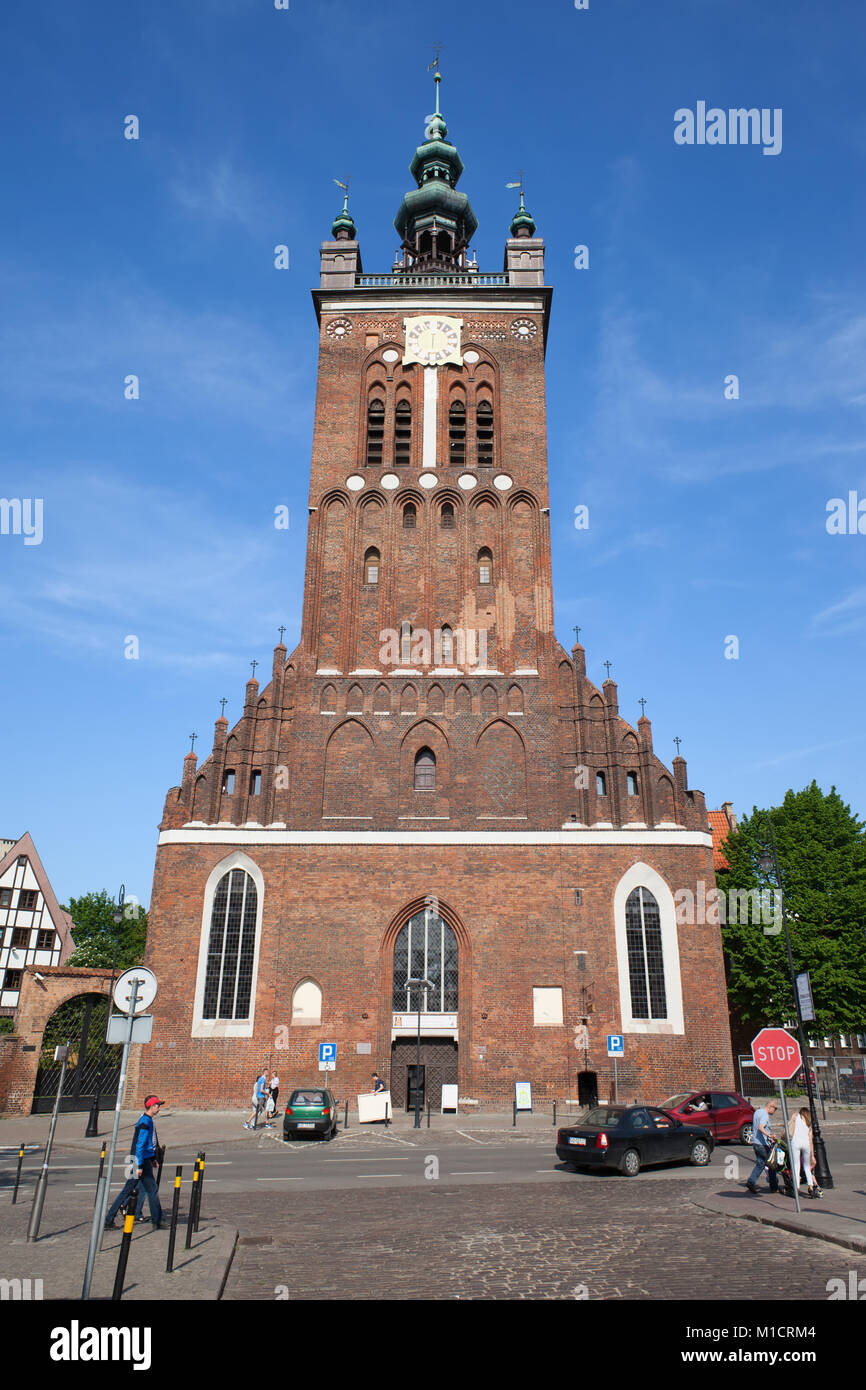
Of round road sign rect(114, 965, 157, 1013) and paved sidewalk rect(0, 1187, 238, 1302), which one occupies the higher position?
round road sign rect(114, 965, 157, 1013)

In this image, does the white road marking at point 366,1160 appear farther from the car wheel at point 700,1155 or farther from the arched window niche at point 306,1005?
the arched window niche at point 306,1005

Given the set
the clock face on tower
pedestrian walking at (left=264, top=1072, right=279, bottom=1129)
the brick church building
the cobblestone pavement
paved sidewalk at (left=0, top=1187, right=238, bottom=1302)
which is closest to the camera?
paved sidewalk at (left=0, top=1187, right=238, bottom=1302)

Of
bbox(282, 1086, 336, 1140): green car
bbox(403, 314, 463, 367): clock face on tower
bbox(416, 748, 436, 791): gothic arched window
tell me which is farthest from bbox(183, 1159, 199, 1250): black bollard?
bbox(403, 314, 463, 367): clock face on tower

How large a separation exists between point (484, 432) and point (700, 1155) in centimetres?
2855

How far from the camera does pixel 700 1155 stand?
18219 millimetres

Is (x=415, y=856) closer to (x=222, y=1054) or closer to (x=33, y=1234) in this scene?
(x=222, y=1054)

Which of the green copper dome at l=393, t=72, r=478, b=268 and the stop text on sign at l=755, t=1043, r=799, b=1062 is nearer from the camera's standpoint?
the stop text on sign at l=755, t=1043, r=799, b=1062

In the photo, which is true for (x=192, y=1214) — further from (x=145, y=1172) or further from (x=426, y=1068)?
(x=426, y=1068)

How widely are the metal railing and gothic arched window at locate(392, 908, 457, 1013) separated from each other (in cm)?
2691

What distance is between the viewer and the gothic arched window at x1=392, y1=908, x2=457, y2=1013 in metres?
29.7

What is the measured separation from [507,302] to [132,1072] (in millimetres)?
33600

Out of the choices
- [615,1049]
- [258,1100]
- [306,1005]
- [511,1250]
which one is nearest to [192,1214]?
[511,1250]

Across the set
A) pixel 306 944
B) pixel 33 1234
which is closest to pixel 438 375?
pixel 306 944

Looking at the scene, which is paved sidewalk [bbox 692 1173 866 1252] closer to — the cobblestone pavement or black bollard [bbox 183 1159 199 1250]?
the cobblestone pavement
